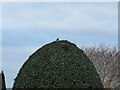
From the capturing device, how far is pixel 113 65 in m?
20.9

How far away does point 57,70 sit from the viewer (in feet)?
17.6

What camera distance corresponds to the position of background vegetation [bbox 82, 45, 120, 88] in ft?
67.3

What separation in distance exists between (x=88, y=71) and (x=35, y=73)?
118 cm

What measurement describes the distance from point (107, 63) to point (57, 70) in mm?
16094

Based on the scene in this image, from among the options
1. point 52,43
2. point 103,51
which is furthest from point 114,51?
point 52,43

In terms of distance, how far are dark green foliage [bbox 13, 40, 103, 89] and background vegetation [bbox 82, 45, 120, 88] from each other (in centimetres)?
1471

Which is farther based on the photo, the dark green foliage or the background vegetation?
the background vegetation

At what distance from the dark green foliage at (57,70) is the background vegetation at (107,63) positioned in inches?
579

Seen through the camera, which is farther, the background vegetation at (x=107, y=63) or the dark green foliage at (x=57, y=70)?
the background vegetation at (x=107, y=63)

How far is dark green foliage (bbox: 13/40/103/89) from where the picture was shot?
5309mm

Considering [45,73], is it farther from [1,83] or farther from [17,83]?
[1,83]

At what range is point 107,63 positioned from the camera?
20.9 m

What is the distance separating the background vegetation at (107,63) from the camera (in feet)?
67.3

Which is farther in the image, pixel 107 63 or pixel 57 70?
pixel 107 63
